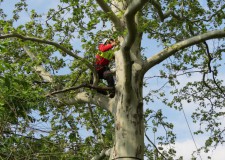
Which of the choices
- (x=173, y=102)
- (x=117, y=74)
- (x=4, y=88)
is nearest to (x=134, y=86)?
(x=117, y=74)

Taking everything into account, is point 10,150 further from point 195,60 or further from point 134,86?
point 195,60

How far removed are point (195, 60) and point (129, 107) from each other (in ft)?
11.5

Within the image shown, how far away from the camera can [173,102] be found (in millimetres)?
11219

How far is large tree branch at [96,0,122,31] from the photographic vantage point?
7254mm

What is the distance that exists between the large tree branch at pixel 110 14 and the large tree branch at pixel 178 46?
86cm

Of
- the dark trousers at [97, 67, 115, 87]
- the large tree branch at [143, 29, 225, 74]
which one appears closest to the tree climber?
the dark trousers at [97, 67, 115, 87]

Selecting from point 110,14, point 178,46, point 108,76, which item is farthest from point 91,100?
point 178,46

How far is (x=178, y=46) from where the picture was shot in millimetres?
7309

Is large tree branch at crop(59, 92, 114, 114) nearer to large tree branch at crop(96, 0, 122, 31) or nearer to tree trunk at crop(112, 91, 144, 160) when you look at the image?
tree trunk at crop(112, 91, 144, 160)

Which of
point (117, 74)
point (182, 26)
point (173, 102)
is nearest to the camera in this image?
point (117, 74)

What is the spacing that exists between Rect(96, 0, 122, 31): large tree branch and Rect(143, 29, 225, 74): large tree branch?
0.86 metres

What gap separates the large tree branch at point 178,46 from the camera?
23.5ft

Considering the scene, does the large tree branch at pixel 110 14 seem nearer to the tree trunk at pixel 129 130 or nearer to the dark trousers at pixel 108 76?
the dark trousers at pixel 108 76

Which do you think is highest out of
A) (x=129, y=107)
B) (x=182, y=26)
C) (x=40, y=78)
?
(x=182, y=26)
